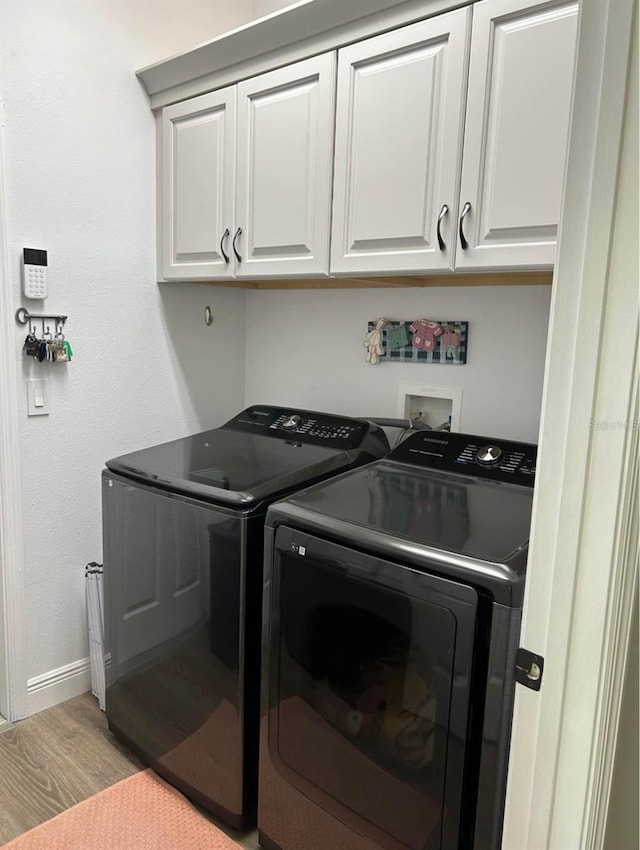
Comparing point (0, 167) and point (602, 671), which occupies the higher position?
point (0, 167)

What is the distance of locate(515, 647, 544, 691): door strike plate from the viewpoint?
0.82 metres

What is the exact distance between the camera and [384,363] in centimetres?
217

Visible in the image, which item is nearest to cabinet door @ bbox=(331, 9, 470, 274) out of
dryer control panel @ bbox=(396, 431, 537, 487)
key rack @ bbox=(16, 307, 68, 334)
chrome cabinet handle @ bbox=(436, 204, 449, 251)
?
chrome cabinet handle @ bbox=(436, 204, 449, 251)

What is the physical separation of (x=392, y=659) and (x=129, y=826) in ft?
3.31

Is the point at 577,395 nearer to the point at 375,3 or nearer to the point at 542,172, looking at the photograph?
the point at 542,172

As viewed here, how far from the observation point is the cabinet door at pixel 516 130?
1315mm

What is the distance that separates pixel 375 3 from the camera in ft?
5.05

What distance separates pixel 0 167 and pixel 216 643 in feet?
5.07

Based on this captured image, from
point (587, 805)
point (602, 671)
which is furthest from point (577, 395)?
point (587, 805)

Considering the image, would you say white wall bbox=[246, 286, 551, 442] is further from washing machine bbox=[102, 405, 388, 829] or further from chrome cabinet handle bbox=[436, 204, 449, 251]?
chrome cabinet handle bbox=[436, 204, 449, 251]

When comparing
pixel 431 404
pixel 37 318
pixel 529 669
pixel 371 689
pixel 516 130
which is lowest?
pixel 371 689

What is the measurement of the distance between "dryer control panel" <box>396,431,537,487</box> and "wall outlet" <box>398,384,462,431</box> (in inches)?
8.3

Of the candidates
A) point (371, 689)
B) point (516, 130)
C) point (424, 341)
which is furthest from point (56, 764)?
point (516, 130)

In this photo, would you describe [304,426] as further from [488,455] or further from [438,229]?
[438,229]
